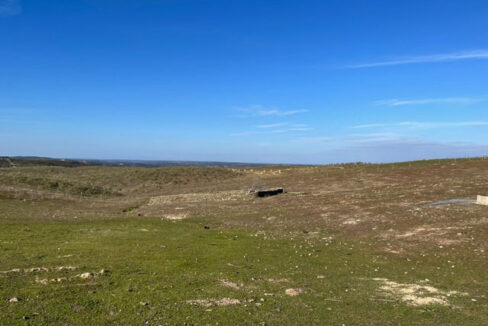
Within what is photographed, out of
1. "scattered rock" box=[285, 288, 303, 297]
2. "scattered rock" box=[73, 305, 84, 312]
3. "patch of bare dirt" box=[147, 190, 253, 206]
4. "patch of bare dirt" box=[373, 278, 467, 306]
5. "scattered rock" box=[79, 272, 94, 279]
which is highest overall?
"scattered rock" box=[73, 305, 84, 312]

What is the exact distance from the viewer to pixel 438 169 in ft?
232

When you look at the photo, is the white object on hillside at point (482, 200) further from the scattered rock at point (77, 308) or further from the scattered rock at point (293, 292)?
the scattered rock at point (77, 308)

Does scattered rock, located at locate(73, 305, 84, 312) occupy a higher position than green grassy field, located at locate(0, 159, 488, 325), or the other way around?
scattered rock, located at locate(73, 305, 84, 312)

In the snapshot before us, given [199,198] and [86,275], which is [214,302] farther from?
[199,198]

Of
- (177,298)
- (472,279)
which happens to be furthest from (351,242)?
(177,298)

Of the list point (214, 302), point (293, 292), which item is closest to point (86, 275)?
point (214, 302)

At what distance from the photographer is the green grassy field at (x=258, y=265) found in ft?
42.5

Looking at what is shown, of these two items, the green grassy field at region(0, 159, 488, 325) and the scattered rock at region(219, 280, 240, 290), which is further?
the scattered rock at region(219, 280, 240, 290)

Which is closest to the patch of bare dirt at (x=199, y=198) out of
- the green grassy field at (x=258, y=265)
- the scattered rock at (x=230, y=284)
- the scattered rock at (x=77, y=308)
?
the green grassy field at (x=258, y=265)

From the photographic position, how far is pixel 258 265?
20.5 metres

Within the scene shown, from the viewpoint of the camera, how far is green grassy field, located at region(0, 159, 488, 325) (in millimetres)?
12945

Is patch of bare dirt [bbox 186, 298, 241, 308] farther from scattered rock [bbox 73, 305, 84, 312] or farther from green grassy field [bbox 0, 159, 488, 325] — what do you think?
scattered rock [bbox 73, 305, 84, 312]

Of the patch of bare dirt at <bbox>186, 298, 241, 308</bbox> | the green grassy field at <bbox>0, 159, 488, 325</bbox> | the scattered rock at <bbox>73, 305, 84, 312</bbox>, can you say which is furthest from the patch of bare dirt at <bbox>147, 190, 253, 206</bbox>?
the scattered rock at <bbox>73, 305, 84, 312</bbox>

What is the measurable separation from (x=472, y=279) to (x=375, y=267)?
4.82 metres
